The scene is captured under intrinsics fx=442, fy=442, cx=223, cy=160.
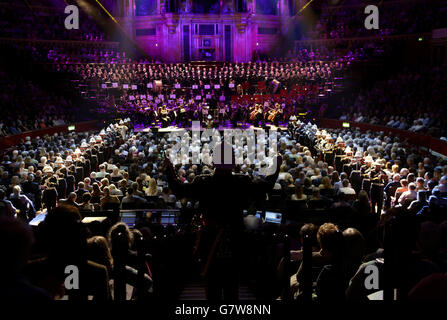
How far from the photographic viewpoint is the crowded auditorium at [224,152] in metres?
3.66

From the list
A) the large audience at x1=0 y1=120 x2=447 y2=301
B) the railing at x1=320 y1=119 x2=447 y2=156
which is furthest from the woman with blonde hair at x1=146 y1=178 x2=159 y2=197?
the railing at x1=320 y1=119 x2=447 y2=156

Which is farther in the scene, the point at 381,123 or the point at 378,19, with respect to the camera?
the point at 378,19

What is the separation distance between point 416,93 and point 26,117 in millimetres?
19780

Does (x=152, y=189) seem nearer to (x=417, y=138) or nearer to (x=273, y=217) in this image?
(x=273, y=217)

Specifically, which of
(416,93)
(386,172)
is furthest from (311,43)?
(386,172)

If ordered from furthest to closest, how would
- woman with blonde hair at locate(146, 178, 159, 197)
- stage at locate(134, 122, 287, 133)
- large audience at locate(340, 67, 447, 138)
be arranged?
stage at locate(134, 122, 287, 133) < large audience at locate(340, 67, 447, 138) < woman with blonde hair at locate(146, 178, 159, 197)

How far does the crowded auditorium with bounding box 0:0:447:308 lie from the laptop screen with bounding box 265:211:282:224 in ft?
0.40

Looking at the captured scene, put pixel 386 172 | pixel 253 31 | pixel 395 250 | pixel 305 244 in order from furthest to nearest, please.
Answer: pixel 253 31 → pixel 386 172 → pixel 305 244 → pixel 395 250

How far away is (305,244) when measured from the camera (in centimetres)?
353

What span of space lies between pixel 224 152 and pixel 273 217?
3382mm

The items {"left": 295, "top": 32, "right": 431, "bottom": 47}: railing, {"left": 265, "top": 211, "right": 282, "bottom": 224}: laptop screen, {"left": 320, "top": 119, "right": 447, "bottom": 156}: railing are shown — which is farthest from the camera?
{"left": 295, "top": 32, "right": 431, "bottom": 47}: railing

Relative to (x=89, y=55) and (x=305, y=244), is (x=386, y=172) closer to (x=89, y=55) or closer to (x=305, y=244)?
(x=305, y=244)

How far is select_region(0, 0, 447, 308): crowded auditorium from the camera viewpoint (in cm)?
366

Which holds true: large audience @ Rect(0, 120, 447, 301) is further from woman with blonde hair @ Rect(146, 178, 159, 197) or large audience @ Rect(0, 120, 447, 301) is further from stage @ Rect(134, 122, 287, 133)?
stage @ Rect(134, 122, 287, 133)
